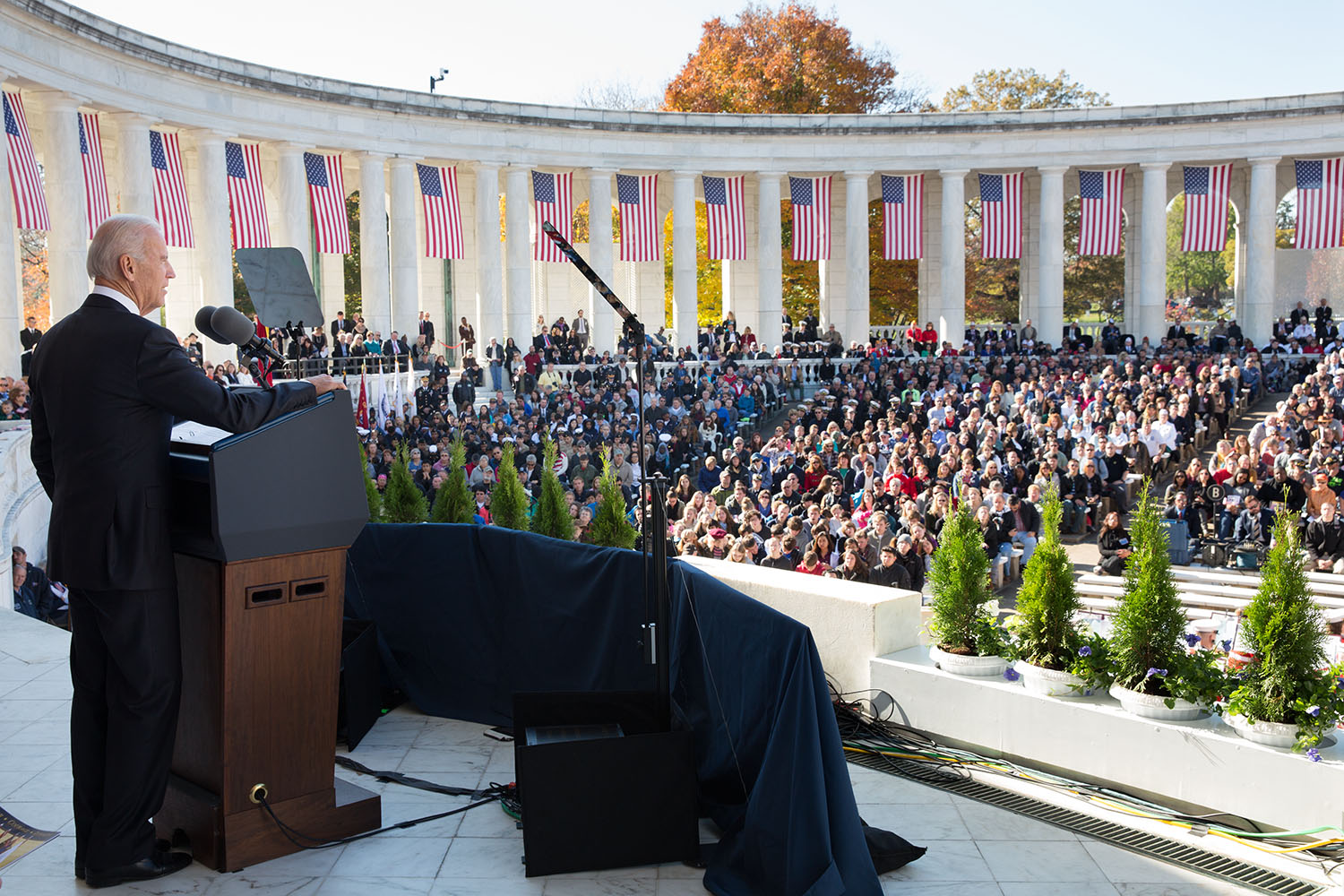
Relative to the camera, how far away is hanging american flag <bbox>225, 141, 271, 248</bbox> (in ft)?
113

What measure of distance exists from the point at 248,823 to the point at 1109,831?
170 inches

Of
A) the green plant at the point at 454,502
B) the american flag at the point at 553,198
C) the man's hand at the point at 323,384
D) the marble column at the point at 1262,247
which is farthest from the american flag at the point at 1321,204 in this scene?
the man's hand at the point at 323,384

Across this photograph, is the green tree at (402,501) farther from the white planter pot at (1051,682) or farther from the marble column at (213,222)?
the marble column at (213,222)

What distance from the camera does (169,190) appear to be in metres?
32.6

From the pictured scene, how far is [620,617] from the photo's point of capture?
7.04 meters

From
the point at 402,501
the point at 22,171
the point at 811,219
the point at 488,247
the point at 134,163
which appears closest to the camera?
the point at 402,501

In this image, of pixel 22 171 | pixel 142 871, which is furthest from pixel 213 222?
pixel 142 871

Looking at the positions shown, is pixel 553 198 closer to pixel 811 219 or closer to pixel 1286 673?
pixel 811 219

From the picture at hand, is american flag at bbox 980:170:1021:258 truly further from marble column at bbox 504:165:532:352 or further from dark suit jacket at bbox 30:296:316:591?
dark suit jacket at bbox 30:296:316:591

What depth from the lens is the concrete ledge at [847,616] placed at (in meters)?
7.79

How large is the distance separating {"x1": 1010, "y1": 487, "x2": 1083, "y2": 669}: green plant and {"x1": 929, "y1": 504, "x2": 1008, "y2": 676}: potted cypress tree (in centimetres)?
20

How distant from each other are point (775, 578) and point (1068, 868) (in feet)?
9.47

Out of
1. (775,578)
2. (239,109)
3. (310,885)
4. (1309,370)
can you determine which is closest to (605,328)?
(239,109)

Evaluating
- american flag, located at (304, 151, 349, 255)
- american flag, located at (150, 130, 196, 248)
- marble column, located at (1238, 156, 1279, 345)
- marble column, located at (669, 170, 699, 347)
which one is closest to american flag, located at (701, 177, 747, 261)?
marble column, located at (669, 170, 699, 347)
